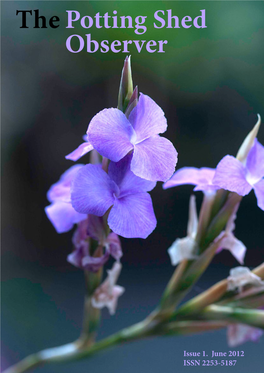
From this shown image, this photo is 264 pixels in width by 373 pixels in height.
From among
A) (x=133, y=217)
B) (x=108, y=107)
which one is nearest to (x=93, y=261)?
(x=133, y=217)

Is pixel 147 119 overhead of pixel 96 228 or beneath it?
overhead

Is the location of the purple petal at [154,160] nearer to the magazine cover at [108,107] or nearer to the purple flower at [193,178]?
the purple flower at [193,178]

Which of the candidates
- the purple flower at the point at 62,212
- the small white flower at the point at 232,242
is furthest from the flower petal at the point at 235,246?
the purple flower at the point at 62,212

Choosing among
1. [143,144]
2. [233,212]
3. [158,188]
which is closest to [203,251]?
[233,212]

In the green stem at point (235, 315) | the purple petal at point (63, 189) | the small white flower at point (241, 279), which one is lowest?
the green stem at point (235, 315)

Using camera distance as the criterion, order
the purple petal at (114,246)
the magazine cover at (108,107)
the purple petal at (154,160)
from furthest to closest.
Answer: the magazine cover at (108,107)
the purple petal at (114,246)
the purple petal at (154,160)

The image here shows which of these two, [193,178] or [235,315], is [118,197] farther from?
[235,315]
